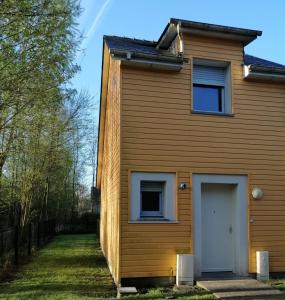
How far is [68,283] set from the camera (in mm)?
10547

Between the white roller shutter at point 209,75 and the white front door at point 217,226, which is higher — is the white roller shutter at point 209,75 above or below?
above

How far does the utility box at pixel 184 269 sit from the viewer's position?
9.34 metres

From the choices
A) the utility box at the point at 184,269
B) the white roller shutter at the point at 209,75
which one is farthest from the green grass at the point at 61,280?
the white roller shutter at the point at 209,75

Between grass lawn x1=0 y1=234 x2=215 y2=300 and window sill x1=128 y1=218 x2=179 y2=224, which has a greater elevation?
window sill x1=128 y1=218 x2=179 y2=224

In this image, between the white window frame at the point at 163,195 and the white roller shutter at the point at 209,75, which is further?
the white roller shutter at the point at 209,75

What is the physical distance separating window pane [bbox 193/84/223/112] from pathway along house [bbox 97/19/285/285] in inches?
1.1

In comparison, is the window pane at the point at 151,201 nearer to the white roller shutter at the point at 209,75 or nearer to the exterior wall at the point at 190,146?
the exterior wall at the point at 190,146

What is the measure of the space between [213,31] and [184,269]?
19.1 ft

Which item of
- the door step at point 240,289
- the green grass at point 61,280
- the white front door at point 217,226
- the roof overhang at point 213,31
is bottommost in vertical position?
the green grass at point 61,280

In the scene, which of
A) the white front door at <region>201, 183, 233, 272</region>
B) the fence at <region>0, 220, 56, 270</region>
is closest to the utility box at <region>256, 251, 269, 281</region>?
the white front door at <region>201, 183, 233, 272</region>

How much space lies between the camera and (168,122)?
33.1 feet

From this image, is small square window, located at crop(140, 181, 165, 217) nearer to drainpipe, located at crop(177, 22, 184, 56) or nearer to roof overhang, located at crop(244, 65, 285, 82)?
drainpipe, located at crop(177, 22, 184, 56)

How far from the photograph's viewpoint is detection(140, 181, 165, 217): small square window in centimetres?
987

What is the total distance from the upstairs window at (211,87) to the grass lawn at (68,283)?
15.0ft
